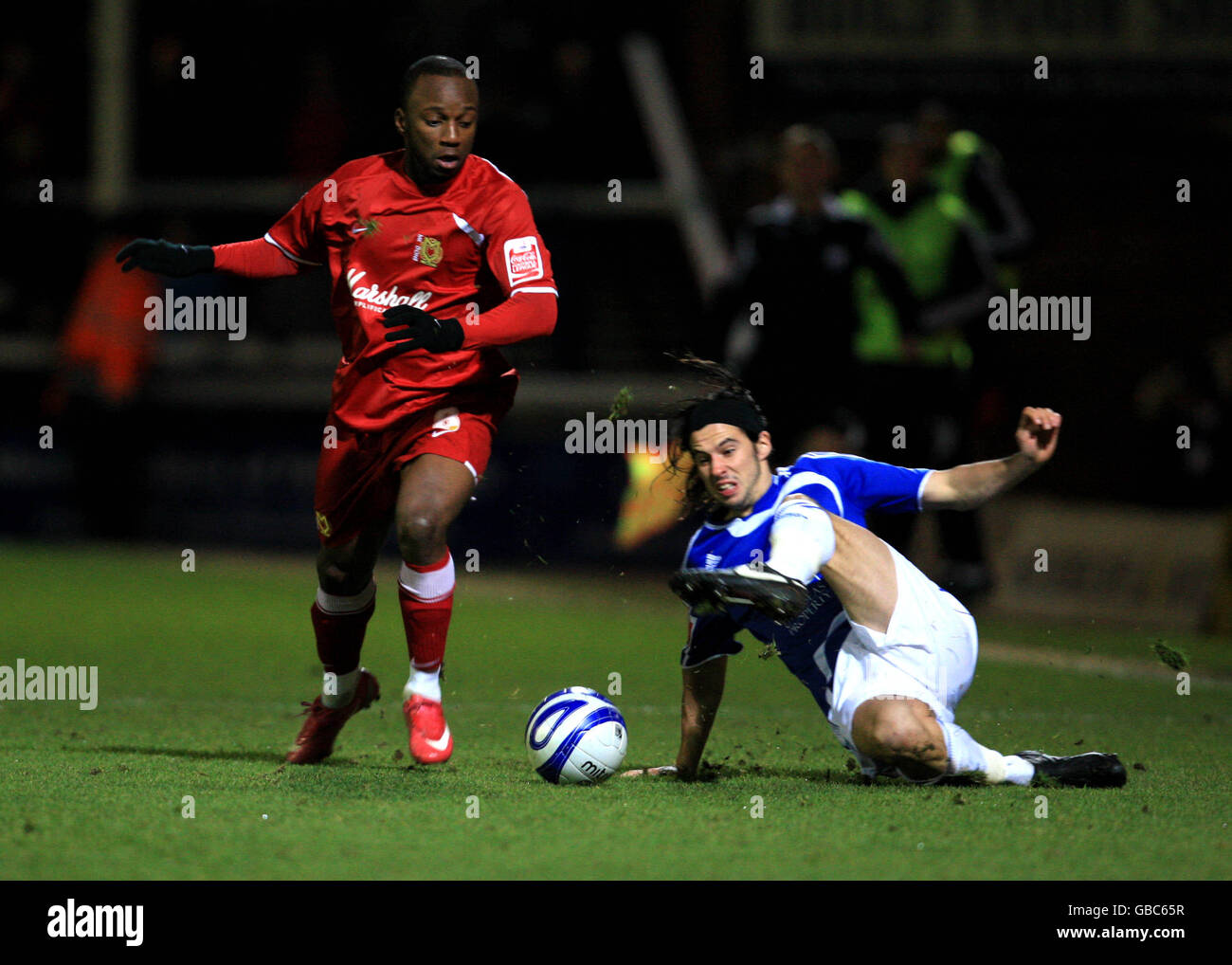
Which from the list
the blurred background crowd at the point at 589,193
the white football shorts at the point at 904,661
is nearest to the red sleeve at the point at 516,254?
the white football shorts at the point at 904,661

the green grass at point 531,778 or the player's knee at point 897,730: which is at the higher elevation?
the player's knee at point 897,730

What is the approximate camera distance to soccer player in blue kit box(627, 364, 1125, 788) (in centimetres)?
474

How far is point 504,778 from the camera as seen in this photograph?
511 cm

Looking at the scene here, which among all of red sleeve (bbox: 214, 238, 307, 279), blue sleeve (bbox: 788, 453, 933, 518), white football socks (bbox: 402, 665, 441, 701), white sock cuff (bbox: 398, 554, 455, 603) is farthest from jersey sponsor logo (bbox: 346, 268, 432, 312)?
blue sleeve (bbox: 788, 453, 933, 518)

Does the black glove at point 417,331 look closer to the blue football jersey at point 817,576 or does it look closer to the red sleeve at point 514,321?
the red sleeve at point 514,321

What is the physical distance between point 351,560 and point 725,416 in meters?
1.32

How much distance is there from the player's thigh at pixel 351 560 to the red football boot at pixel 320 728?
0.90 feet

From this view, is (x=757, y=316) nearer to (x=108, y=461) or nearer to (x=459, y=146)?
(x=459, y=146)

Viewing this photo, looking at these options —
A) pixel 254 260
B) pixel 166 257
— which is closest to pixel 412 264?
pixel 254 260

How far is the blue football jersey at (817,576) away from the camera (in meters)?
4.80

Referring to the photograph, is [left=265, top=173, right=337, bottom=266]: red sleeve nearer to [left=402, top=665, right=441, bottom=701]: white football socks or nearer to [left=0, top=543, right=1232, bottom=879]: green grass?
[left=402, top=665, right=441, bottom=701]: white football socks

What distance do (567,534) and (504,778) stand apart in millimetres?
6421
